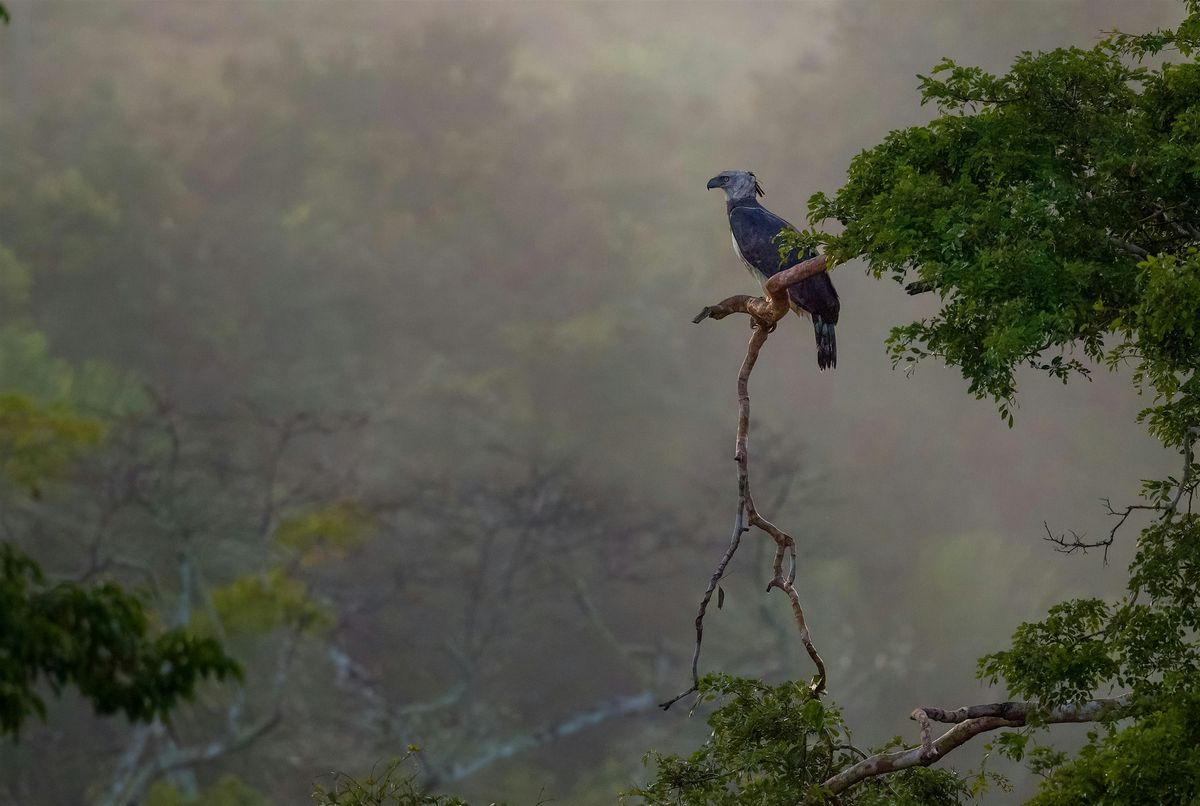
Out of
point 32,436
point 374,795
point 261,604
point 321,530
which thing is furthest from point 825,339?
point 321,530

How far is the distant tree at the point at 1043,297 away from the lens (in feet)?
19.5

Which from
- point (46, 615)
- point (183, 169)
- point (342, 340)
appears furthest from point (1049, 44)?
point (46, 615)

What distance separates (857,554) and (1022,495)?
628 centimetres

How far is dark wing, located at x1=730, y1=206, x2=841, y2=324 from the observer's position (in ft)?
28.8

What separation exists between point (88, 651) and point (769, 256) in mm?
6182

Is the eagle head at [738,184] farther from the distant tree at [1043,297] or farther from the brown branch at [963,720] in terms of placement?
the brown branch at [963,720]

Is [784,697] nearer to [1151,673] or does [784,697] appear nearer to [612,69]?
[1151,673]

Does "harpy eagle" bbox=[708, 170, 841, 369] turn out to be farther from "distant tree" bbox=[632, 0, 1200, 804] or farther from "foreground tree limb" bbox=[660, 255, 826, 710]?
"distant tree" bbox=[632, 0, 1200, 804]

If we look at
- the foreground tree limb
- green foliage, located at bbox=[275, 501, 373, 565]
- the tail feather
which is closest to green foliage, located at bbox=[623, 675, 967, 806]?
the foreground tree limb

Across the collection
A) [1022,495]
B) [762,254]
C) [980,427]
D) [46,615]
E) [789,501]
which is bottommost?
[46,615]

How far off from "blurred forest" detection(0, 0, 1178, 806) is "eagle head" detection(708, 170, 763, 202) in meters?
11.8

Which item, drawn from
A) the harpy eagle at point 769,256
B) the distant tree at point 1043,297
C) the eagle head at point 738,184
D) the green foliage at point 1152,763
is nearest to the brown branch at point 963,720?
the distant tree at point 1043,297

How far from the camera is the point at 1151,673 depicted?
6402 millimetres

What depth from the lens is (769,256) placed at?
30.7 ft
